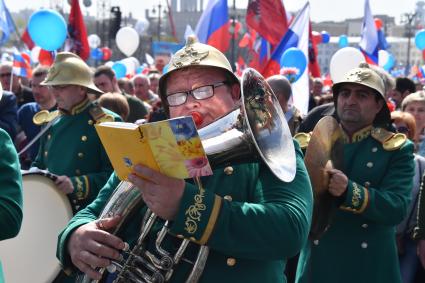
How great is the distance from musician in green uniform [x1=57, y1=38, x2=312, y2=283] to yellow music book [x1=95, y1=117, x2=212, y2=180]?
0.04 metres

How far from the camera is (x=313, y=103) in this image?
1018 cm

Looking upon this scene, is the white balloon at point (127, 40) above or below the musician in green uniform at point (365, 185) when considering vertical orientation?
below

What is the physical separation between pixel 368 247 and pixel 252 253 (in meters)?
1.93

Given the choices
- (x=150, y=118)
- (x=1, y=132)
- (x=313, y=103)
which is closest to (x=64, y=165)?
(x=150, y=118)

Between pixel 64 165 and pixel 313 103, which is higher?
pixel 64 165

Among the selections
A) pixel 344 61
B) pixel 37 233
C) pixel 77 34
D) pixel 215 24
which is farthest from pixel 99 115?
pixel 344 61

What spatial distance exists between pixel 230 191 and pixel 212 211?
0.77 feet

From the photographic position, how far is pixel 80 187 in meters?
4.45

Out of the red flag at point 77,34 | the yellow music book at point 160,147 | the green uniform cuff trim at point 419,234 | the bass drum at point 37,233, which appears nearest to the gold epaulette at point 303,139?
the green uniform cuff trim at point 419,234

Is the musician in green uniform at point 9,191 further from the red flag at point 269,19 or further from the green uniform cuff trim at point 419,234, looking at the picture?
the red flag at point 269,19

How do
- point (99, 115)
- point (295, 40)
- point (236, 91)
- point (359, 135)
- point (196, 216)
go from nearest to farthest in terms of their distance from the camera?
point (196, 216), point (236, 91), point (359, 135), point (99, 115), point (295, 40)

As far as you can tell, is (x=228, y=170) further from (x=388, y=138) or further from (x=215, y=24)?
(x=215, y=24)

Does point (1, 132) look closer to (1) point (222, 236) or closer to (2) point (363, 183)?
(1) point (222, 236)

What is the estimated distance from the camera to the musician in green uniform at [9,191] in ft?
7.86
